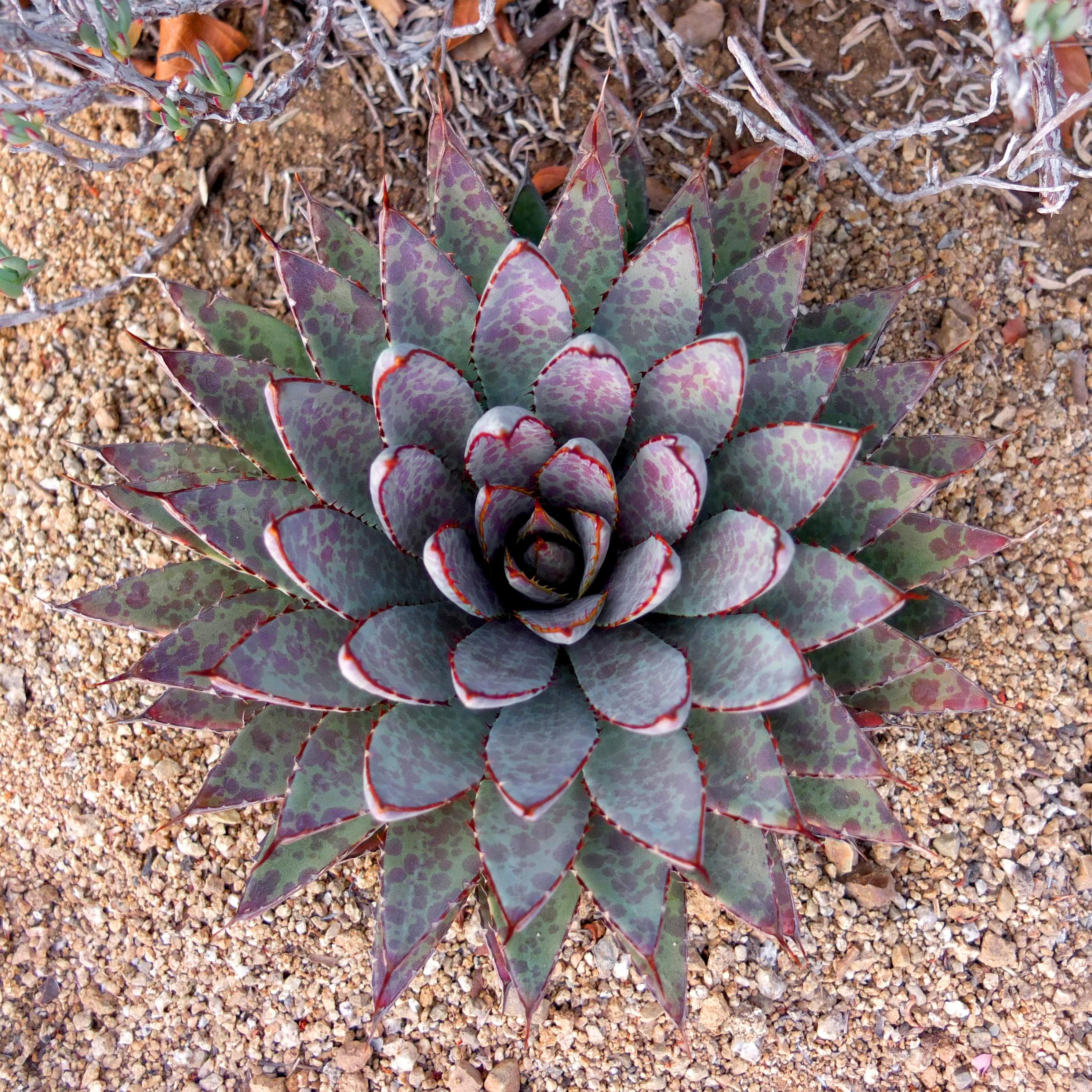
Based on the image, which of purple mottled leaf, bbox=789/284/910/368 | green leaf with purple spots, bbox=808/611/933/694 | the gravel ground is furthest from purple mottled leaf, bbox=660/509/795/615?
the gravel ground

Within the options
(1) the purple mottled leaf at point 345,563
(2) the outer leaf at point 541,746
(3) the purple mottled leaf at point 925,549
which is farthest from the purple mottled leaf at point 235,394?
(3) the purple mottled leaf at point 925,549

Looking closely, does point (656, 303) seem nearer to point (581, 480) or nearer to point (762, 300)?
point (762, 300)

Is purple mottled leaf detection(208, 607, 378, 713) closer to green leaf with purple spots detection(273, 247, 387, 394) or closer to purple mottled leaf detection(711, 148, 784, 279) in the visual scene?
green leaf with purple spots detection(273, 247, 387, 394)

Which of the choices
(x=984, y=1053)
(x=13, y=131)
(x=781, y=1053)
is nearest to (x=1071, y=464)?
(x=984, y=1053)

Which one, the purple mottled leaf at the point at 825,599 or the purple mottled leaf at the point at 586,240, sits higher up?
the purple mottled leaf at the point at 586,240

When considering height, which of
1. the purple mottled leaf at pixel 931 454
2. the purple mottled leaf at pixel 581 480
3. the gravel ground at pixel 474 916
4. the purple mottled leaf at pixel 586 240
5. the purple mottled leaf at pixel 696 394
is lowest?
the gravel ground at pixel 474 916

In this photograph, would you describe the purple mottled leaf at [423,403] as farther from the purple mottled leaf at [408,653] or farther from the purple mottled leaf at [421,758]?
the purple mottled leaf at [421,758]
